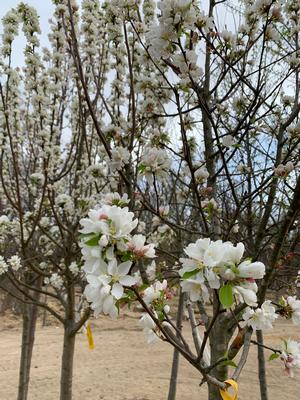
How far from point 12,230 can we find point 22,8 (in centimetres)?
228

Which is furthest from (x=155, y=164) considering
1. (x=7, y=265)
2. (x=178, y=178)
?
(x=7, y=265)

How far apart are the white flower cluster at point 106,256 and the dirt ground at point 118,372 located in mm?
5977

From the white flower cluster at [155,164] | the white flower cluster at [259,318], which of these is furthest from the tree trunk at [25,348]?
the white flower cluster at [259,318]

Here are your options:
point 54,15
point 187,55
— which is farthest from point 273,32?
point 54,15

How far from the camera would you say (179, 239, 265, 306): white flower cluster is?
41.7 inches

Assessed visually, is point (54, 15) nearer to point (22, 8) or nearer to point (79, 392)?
point (22, 8)

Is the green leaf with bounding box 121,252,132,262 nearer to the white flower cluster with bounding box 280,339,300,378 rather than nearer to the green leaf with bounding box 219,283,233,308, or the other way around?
the green leaf with bounding box 219,283,233,308

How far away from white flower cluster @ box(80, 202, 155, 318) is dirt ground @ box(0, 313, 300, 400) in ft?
19.6

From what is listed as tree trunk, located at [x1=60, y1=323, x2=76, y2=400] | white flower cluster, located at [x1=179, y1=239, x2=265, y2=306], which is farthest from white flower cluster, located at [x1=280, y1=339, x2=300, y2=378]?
tree trunk, located at [x1=60, y1=323, x2=76, y2=400]

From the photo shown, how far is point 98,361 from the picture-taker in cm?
931

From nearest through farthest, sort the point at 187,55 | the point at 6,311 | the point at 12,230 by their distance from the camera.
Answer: the point at 187,55
the point at 12,230
the point at 6,311

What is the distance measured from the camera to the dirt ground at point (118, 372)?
22.3 ft

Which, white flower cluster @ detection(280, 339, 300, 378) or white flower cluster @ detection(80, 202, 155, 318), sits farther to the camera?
white flower cluster @ detection(280, 339, 300, 378)

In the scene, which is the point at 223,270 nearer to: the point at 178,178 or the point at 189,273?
the point at 189,273
